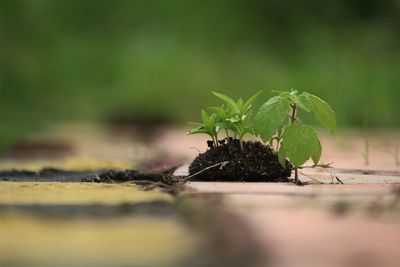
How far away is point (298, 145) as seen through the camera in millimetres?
1930

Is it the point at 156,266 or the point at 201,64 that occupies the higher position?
→ the point at 201,64

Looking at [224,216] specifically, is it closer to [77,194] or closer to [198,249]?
[198,249]

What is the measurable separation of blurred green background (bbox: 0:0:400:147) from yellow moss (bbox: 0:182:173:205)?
10.9 feet

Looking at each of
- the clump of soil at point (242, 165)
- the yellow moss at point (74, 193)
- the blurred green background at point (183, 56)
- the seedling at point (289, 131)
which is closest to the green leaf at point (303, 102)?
the seedling at point (289, 131)

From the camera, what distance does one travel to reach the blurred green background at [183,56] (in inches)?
265

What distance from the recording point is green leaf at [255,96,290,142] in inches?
75.0

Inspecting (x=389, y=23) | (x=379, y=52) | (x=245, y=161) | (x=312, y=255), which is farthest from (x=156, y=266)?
(x=389, y=23)

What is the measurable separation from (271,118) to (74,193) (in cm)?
52

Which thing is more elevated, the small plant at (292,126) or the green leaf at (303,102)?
the green leaf at (303,102)

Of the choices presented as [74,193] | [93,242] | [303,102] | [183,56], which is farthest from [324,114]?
[183,56]

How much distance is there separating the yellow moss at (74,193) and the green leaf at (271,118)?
31 centimetres

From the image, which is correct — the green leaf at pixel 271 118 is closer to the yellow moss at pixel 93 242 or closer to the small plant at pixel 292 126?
the small plant at pixel 292 126

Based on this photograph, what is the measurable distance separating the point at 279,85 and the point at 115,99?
161cm

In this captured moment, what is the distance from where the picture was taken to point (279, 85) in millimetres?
6910
